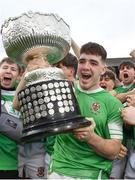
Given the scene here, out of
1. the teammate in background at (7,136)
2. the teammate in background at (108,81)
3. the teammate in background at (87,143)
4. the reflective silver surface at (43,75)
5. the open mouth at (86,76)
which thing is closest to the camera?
the reflective silver surface at (43,75)

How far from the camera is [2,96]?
12.0 ft

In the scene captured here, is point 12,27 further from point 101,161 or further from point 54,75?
point 101,161

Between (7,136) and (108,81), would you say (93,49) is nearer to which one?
(7,136)

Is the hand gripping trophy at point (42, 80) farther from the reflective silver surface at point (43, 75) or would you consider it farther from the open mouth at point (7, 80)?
the open mouth at point (7, 80)

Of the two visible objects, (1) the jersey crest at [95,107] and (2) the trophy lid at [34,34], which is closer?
(2) the trophy lid at [34,34]

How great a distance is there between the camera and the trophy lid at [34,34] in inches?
90.0

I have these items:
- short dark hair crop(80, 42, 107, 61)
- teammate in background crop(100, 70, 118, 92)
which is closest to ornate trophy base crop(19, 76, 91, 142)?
short dark hair crop(80, 42, 107, 61)

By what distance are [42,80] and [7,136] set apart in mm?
1372

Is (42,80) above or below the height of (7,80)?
above

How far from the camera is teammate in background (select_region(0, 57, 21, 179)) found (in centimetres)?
350

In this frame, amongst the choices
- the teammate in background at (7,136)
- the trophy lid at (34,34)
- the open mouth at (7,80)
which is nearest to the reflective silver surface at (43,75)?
the trophy lid at (34,34)

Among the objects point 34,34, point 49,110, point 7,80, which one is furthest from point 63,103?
point 7,80

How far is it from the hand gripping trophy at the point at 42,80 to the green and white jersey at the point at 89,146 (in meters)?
0.44

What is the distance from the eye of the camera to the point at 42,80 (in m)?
2.22
